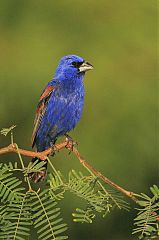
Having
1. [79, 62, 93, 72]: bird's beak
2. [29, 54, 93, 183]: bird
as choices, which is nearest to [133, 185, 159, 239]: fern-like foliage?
[29, 54, 93, 183]: bird

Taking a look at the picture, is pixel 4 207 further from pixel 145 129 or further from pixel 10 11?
pixel 10 11

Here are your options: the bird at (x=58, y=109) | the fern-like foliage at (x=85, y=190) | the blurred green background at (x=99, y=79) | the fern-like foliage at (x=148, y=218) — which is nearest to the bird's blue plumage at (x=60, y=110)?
the bird at (x=58, y=109)

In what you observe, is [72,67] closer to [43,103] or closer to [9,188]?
[43,103]

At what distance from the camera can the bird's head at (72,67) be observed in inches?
177

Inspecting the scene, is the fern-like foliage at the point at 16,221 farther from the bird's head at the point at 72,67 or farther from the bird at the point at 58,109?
the bird's head at the point at 72,67

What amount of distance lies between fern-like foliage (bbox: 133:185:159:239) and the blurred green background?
3078 millimetres

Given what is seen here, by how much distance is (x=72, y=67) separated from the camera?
4562 mm

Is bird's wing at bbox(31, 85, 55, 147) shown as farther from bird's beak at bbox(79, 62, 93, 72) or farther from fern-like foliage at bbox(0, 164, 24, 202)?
fern-like foliage at bbox(0, 164, 24, 202)

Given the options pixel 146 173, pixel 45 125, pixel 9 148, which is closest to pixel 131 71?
pixel 146 173

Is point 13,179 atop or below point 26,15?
below

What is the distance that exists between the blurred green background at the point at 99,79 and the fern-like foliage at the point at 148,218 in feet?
10.1

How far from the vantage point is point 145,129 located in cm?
602

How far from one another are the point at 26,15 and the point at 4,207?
5.37 m

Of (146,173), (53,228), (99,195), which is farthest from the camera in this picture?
(146,173)
